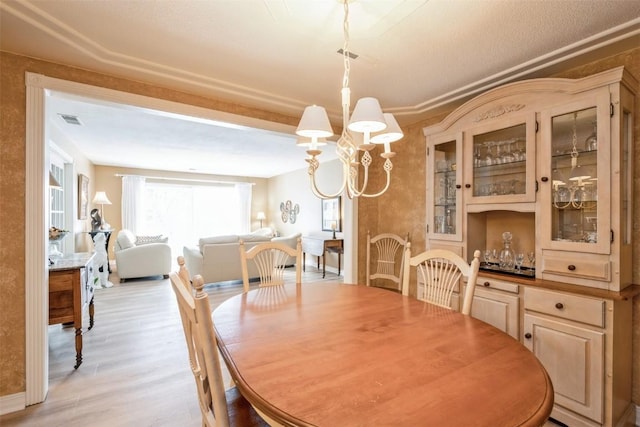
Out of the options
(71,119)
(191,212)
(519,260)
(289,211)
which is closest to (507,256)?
(519,260)

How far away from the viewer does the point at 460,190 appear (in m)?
2.51

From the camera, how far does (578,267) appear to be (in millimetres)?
1817

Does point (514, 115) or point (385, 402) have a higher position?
point (514, 115)

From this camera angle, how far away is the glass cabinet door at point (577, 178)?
1.74 meters

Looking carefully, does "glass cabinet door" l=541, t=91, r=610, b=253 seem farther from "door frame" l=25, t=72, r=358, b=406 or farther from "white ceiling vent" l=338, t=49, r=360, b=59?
"door frame" l=25, t=72, r=358, b=406

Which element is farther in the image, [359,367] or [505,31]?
[505,31]

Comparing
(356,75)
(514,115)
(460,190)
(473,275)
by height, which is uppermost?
(356,75)

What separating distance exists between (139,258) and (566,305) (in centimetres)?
591

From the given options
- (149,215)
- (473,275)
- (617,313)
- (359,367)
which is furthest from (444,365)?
(149,215)

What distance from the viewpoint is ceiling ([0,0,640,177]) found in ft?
5.11

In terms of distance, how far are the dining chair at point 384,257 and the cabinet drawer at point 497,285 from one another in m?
1.22

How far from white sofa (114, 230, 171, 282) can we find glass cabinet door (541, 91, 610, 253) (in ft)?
18.7

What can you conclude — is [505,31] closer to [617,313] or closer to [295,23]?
[295,23]

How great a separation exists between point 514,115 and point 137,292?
5.35 meters
